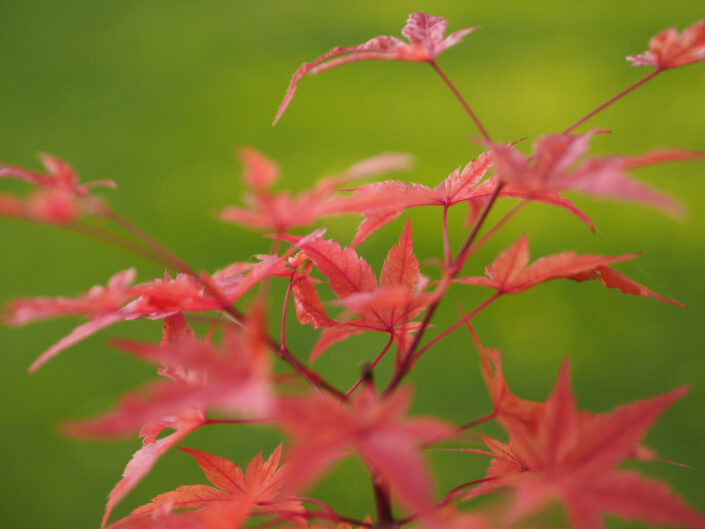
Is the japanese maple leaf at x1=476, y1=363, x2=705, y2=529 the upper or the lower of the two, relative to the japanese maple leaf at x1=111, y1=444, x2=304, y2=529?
upper

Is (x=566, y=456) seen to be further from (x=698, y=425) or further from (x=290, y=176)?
(x=290, y=176)

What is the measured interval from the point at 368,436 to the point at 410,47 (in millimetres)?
235

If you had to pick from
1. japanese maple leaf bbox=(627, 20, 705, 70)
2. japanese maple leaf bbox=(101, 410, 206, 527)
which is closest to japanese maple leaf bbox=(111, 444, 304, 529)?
japanese maple leaf bbox=(101, 410, 206, 527)

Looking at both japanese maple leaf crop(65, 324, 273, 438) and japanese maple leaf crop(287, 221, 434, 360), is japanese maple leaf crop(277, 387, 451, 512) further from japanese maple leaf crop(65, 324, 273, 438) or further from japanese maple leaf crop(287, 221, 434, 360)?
japanese maple leaf crop(287, 221, 434, 360)

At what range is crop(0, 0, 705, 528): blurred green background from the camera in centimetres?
126

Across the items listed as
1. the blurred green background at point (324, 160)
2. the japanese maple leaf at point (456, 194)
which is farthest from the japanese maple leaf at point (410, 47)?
the blurred green background at point (324, 160)

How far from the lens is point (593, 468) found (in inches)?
11.2

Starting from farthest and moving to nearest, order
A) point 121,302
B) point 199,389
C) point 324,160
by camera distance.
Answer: point 324,160 → point 121,302 → point 199,389

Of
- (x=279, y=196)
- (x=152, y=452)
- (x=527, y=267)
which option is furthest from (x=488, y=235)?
(x=152, y=452)

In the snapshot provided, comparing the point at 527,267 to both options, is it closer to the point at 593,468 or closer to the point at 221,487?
the point at 593,468

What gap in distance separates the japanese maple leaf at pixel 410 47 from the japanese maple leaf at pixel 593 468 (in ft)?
0.67

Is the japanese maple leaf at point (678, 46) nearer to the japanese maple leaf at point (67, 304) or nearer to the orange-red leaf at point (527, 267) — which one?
the orange-red leaf at point (527, 267)

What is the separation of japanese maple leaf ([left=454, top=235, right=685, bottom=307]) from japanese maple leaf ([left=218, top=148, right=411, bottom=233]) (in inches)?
4.0

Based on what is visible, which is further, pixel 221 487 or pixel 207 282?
pixel 221 487
